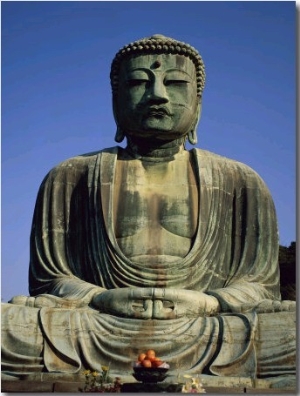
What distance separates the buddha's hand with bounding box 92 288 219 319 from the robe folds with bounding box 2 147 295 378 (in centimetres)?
15

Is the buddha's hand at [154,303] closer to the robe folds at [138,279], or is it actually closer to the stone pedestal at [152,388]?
the robe folds at [138,279]

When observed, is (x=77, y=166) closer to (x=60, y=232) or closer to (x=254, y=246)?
(x=60, y=232)

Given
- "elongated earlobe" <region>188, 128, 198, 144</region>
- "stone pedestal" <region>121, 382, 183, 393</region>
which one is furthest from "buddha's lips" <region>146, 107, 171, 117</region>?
"stone pedestal" <region>121, 382, 183, 393</region>

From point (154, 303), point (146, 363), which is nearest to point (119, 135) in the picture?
point (154, 303)

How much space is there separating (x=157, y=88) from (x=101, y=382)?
4.70 m

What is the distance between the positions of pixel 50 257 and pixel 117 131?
2.19 metres

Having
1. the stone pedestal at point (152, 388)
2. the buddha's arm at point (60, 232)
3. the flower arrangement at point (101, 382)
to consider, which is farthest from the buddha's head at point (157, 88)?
the stone pedestal at point (152, 388)

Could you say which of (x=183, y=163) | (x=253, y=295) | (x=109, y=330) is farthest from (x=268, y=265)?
(x=109, y=330)

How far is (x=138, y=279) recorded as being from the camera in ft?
38.7

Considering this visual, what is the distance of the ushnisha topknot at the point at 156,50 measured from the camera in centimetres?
1293

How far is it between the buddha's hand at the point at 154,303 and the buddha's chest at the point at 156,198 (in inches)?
55.3

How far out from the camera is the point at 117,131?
13367mm

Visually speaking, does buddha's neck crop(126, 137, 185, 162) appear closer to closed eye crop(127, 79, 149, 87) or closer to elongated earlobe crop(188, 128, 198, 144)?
elongated earlobe crop(188, 128, 198, 144)

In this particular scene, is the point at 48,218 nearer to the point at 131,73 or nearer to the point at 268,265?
the point at 131,73
